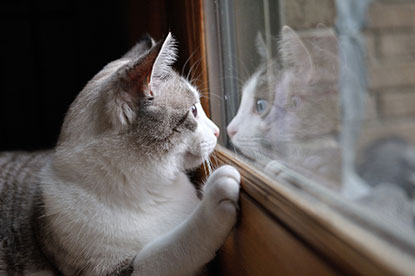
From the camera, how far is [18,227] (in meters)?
1.33

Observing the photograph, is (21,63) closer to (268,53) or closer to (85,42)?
(85,42)

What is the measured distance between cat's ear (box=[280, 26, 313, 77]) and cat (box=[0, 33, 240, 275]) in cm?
31

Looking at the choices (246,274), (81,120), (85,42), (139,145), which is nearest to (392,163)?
(246,274)

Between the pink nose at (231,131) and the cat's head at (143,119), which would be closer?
the cat's head at (143,119)

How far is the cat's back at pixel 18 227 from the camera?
4.25ft

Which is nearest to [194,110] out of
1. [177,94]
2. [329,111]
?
[177,94]

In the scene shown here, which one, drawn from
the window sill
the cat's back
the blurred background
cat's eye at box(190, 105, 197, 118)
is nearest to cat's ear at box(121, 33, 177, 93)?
cat's eye at box(190, 105, 197, 118)

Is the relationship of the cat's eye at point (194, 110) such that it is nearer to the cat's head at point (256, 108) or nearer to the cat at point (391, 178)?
the cat's head at point (256, 108)

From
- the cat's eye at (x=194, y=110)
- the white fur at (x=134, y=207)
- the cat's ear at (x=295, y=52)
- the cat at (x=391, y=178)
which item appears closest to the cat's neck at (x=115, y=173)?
the white fur at (x=134, y=207)

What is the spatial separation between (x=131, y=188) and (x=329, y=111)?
618mm

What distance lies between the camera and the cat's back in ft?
4.25

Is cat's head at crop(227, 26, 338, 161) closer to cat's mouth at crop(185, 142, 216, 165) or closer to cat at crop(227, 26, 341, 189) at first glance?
cat at crop(227, 26, 341, 189)

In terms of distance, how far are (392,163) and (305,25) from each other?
0.46m

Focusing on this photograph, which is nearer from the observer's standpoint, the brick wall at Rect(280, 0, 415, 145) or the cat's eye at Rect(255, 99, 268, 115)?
the brick wall at Rect(280, 0, 415, 145)
